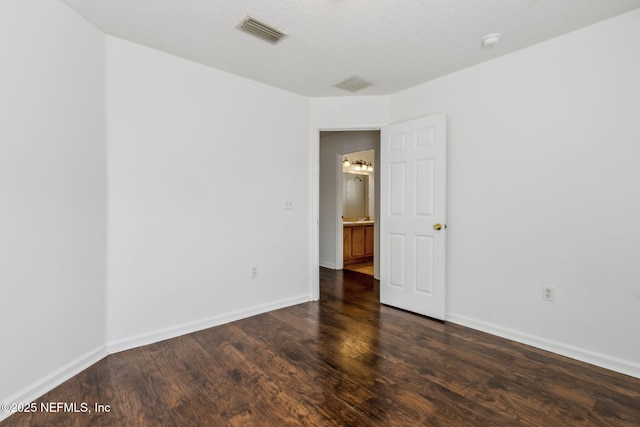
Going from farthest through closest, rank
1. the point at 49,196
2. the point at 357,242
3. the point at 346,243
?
the point at 357,242 < the point at 346,243 < the point at 49,196

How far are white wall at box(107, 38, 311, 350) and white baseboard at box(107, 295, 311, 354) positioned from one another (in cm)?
1

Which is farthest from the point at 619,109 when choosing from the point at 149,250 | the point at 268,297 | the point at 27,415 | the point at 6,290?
the point at 27,415

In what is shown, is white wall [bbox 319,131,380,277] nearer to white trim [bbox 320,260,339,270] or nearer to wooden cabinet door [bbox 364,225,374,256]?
white trim [bbox 320,260,339,270]

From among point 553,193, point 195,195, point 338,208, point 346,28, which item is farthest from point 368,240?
point 346,28

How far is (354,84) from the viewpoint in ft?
10.6

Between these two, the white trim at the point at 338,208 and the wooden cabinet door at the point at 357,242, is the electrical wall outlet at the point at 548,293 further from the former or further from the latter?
the wooden cabinet door at the point at 357,242

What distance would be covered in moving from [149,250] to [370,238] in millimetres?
4466

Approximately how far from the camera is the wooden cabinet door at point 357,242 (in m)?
5.80

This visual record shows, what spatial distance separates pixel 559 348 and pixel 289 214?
2.77 m

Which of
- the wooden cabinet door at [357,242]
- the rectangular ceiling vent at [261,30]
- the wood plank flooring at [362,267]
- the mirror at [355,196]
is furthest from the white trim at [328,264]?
the rectangular ceiling vent at [261,30]

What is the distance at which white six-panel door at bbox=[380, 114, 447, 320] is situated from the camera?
9.86 feet

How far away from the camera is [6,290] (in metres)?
1.63

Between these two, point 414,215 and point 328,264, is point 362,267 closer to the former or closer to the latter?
point 328,264

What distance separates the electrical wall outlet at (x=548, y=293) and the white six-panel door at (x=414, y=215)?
82cm
